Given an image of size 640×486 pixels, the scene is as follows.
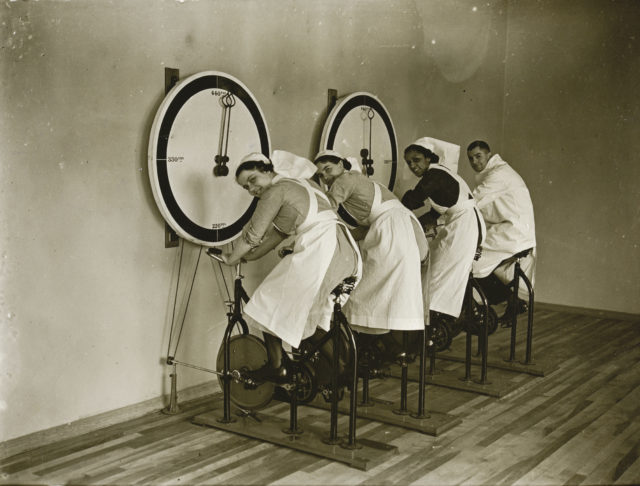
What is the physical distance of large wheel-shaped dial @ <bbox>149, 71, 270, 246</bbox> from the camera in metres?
4.04

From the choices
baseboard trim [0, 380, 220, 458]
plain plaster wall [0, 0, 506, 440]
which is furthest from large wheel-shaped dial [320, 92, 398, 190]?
baseboard trim [0, 380, 220, 458]

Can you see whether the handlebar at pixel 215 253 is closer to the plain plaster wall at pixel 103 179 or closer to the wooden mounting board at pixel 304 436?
the plain plaster wall at pixel 103 179

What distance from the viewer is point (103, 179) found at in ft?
12.7

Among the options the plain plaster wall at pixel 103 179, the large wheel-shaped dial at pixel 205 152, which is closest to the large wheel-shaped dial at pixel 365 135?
the plain plaster wall at pixel 103 179

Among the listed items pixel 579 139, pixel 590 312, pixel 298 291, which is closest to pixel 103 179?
pixel 298 291

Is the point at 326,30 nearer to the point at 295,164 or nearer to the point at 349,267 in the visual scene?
the point at 295,164

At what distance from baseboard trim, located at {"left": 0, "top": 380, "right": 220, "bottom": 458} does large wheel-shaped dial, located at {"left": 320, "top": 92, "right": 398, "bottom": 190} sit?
5.94 feet

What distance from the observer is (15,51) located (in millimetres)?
3428

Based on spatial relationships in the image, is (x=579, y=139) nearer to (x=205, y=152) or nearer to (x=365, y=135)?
(x=365, y=135)

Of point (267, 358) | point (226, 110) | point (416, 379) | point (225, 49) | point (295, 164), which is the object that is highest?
point (225, 49)

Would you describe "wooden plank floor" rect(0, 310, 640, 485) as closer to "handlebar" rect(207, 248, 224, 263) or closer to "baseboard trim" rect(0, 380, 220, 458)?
"baseboard trim" rect(0, 380, 220, 458)

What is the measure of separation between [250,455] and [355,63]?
3.04 m

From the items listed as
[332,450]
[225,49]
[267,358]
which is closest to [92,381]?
[267,358]

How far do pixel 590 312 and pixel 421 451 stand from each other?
13.8 feet
